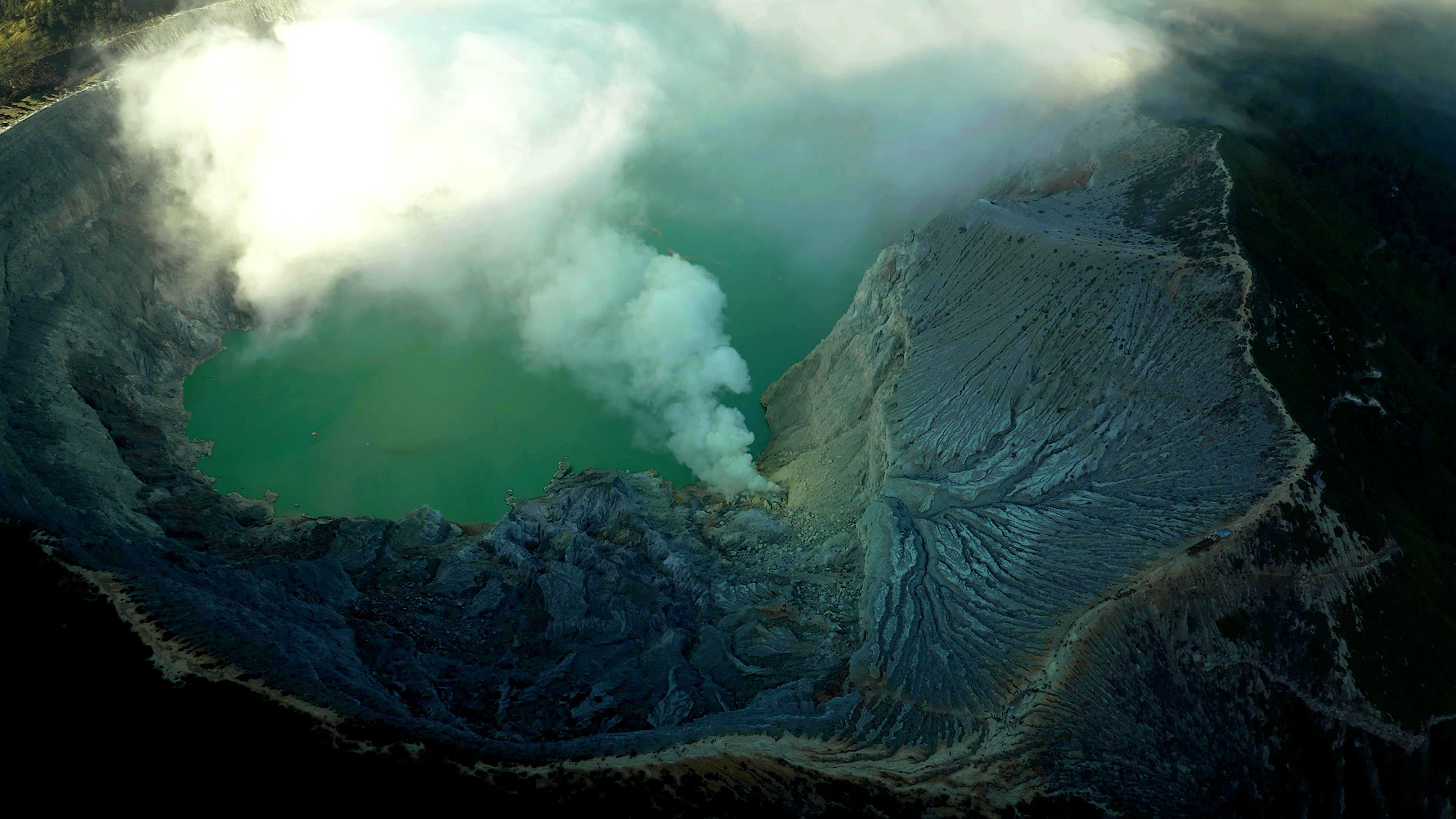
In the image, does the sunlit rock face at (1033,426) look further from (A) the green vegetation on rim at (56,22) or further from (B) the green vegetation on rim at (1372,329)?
(A) the green vegetation on rim at (56,22)

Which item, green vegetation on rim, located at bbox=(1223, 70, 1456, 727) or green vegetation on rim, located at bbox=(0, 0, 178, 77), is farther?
green vegetation on rim, located at bbox=(0, 0, 178, 77)

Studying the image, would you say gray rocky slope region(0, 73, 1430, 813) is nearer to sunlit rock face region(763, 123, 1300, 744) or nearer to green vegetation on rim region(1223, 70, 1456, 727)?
sunlit rock face region(763, 123, 1300, 744)

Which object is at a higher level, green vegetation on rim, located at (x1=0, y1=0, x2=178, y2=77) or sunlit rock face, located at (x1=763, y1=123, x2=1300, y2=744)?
green vegetation on rim, located at (x1=0, y1=0, x2=178, y2=77)

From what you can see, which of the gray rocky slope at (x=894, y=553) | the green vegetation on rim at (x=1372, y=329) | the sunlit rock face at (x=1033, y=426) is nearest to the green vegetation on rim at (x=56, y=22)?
the gray rocky slope at (x=894, y=553)

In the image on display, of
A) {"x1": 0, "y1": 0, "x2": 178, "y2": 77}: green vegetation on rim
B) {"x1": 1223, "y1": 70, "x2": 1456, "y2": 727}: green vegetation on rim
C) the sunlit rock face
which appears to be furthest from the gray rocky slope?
{"x1": 0, "y1": 0, "x2": 178, "y2": 77}: green vegetation on rim

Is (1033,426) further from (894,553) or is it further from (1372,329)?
(1372,329)

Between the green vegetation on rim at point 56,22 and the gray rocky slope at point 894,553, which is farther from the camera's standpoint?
the green vegetation on rim at point 56,22

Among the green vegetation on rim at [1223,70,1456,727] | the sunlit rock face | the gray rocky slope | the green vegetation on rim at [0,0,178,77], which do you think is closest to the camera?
the gray rocky slope
